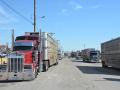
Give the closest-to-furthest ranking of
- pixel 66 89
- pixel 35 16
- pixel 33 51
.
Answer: pixel 66 89
pixel 33 51
pixel 35 16

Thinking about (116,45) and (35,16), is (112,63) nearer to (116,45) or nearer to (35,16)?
(116,45)

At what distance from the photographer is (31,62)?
26047 mm

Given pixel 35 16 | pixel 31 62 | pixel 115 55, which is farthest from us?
pixel 35 16

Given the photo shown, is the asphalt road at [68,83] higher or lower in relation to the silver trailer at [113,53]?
lower

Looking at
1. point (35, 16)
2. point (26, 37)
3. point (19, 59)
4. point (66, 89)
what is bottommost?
point (66, 89)

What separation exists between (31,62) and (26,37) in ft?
18.7

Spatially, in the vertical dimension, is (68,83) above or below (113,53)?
below

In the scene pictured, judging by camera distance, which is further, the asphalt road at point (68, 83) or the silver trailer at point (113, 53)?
the silver trailer at point (113, 53)

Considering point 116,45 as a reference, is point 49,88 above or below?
below

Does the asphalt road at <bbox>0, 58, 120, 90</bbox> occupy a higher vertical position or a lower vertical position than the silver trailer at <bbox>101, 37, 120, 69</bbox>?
lower

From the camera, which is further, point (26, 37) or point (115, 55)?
point (115, 55)

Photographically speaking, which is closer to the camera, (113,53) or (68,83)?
(68,83)

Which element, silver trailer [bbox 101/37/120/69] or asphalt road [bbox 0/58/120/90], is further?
silver trailer [bbox 101/37/120/69]

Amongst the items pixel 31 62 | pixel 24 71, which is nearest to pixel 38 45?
pixel 31 62
